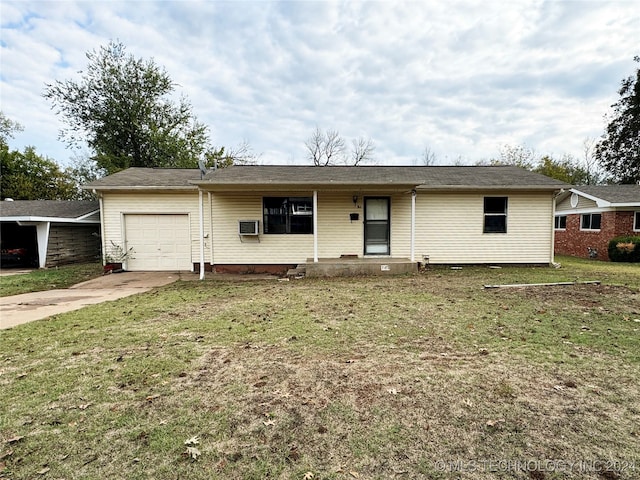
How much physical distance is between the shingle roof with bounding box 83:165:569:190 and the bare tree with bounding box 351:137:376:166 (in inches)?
719

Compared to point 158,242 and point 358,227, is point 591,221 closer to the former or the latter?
point 358,227

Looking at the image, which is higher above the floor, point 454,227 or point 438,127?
point 438,127

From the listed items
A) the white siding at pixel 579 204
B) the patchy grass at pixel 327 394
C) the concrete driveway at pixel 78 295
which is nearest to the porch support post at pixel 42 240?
the concrete driveway at pixel 78 295

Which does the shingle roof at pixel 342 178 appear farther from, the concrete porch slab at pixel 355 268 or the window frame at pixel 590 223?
the window frame at pixel 590 223

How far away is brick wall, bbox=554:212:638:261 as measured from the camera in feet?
45.2

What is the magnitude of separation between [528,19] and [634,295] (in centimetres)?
863

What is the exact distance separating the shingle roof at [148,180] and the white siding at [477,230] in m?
7.78

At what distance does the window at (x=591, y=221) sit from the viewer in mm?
14742

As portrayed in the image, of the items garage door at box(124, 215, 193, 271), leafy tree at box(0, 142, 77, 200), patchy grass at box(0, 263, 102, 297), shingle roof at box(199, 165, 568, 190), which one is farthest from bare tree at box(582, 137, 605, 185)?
leafy tree at box(0, 142, 77, 200)

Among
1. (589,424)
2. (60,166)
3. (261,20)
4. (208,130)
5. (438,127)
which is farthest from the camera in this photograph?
(60,166)

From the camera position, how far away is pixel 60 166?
25.9 metres

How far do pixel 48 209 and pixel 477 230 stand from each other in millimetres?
16924

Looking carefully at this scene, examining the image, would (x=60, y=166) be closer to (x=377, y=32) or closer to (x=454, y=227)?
(x=377, y=32)

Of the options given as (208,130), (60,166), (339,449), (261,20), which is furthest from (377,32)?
(60,166)
